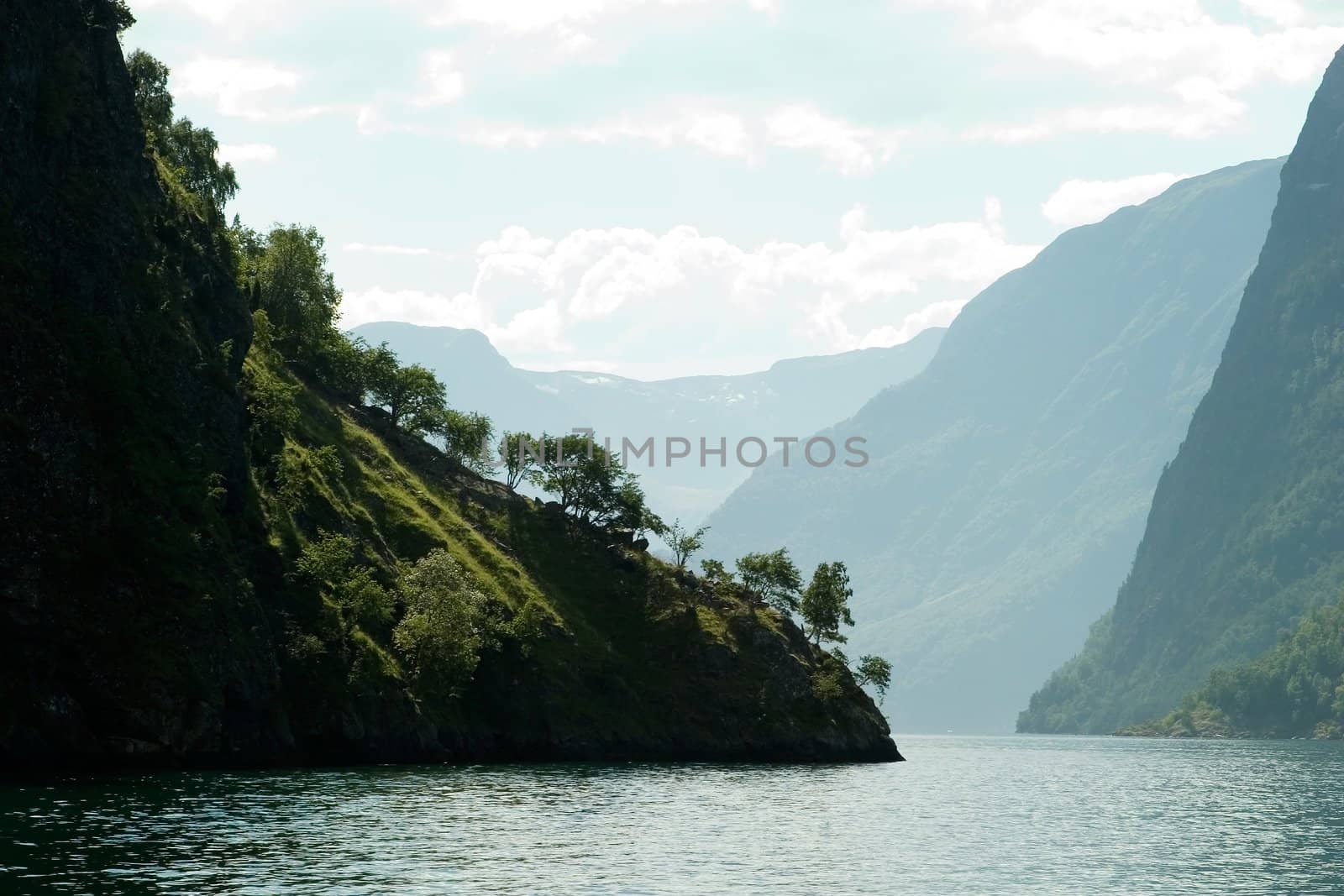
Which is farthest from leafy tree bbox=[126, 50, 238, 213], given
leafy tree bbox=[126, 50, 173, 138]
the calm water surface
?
the calm water surface

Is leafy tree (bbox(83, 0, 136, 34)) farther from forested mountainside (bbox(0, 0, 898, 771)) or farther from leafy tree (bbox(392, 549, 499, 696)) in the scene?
leafy tree (bbox(392, 549, 499, 696))

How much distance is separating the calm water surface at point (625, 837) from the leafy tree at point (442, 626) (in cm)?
2169

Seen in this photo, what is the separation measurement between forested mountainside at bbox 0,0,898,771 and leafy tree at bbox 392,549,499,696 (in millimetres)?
349

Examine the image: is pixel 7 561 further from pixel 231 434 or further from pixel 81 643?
pixel 231 434

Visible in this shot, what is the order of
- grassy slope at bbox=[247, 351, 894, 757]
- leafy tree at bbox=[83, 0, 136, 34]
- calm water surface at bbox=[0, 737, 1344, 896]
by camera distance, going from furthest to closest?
grassy slope at bbox=[247, 351, 894, 757] → leafy tree at bbox=[83, 0, 136, 34] → calm water surface at bbox=[0, 737, 1344, 896]

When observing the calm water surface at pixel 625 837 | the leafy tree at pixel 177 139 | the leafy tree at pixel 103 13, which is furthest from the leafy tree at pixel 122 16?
the calm water surface at pixel 625 837

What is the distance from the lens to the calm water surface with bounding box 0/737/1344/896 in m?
64.8

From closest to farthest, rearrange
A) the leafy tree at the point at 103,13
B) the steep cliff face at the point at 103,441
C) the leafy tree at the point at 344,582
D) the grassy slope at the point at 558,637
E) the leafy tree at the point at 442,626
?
the steep cliff face at the point at 103,441, the leafy tree at the point at 103,13, the leafy tree at the point at 344,582, the leafy tree at the point at 442,626, the grassy slope at the point at 558,637

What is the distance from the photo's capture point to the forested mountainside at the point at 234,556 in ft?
359

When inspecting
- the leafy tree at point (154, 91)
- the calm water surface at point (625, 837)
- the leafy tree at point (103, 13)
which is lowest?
the calm water surface at point (625, 837)

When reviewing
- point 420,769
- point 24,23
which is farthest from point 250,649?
point 24,23

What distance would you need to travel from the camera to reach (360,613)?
14612 cm

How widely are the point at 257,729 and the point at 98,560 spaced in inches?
927

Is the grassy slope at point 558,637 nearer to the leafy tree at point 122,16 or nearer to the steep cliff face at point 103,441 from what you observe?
the steep cliff face at point 103,441
